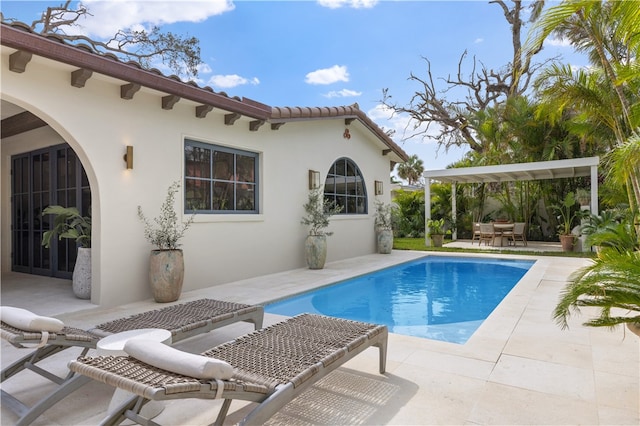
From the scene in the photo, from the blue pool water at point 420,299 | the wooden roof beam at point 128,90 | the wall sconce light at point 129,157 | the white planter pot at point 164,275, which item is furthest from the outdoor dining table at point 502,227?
the wooden roof beam at point 128,90

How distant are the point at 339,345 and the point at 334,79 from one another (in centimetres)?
2886

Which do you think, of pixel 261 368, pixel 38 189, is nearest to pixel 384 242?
pixel 38 189

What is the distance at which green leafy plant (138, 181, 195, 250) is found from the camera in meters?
7.21

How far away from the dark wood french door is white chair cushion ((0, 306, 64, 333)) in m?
5.21

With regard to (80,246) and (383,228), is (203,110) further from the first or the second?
(383,228)

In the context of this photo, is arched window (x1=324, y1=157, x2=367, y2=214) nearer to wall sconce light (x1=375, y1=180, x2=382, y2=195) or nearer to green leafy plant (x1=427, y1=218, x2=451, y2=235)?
wall sconce light (x1=375, y1=180, x2=382, y2=195)

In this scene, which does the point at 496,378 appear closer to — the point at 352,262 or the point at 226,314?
the point at 226,314

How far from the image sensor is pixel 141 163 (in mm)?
7160

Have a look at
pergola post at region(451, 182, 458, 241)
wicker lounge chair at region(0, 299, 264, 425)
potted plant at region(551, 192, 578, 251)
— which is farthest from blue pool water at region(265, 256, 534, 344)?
pergola post at region(451, 182, 458, 241)

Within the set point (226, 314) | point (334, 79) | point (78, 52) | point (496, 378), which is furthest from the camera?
point (334, 79)

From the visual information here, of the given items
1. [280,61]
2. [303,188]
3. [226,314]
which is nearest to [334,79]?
[280,61]

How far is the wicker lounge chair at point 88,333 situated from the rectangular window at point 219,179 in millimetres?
3899

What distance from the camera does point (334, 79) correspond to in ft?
97.8

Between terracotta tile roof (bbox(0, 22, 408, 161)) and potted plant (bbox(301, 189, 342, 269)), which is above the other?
terracotta tile roof (bbox(0, 22, 408, 161))
